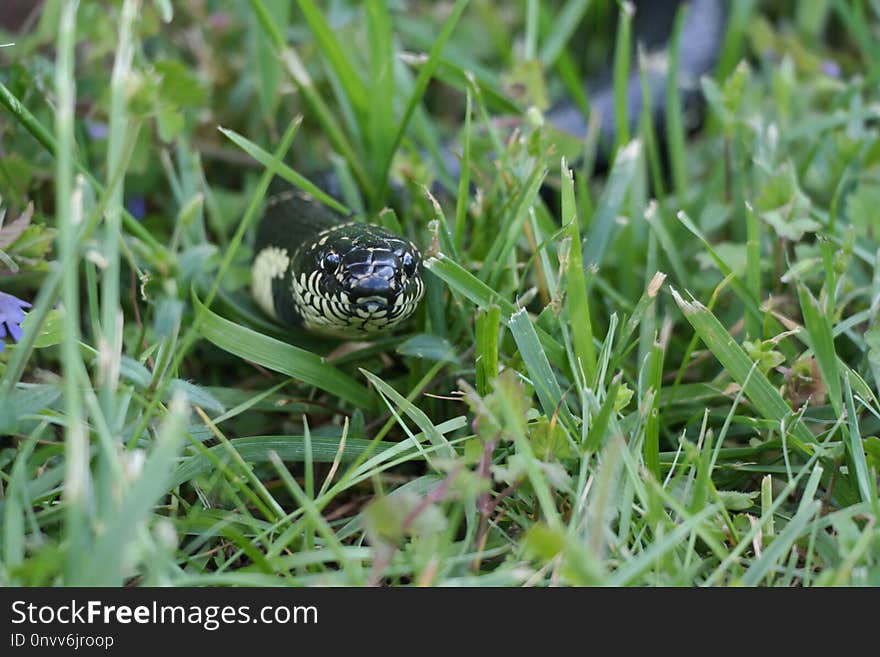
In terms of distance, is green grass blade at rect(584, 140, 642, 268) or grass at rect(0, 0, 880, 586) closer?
grass at rect(0, 0, 880, 586)

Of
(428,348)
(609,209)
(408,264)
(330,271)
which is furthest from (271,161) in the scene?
(609,209)

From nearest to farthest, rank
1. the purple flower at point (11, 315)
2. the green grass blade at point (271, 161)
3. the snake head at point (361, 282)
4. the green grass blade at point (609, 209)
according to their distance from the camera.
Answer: the purple flower at point (11, 315), the snake head at point (361, 282), the green grass blade at point (271, 161), the green grass blade at point (609, 209)

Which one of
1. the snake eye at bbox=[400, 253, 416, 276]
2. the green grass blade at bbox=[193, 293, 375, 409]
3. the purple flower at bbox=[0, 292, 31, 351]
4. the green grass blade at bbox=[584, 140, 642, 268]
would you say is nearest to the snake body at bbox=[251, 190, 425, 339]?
the snake eye at bbox=[400, 253, 416, 276]

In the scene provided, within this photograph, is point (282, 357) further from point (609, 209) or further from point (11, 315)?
point (609, 209)

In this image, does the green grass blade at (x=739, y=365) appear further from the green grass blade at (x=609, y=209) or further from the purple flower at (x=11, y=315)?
the purple flower at (x=11, y=315)

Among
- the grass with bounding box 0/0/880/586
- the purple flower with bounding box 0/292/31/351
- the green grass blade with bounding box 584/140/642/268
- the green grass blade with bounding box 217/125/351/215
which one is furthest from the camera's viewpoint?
the green grass blade with bounding box 584/140/642/268

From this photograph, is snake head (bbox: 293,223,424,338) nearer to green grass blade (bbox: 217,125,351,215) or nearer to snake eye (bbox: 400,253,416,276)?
snake eye (bbox: 400,253,416,276)

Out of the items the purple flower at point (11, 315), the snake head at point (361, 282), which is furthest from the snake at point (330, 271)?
the purple flower at point (11, 315)
